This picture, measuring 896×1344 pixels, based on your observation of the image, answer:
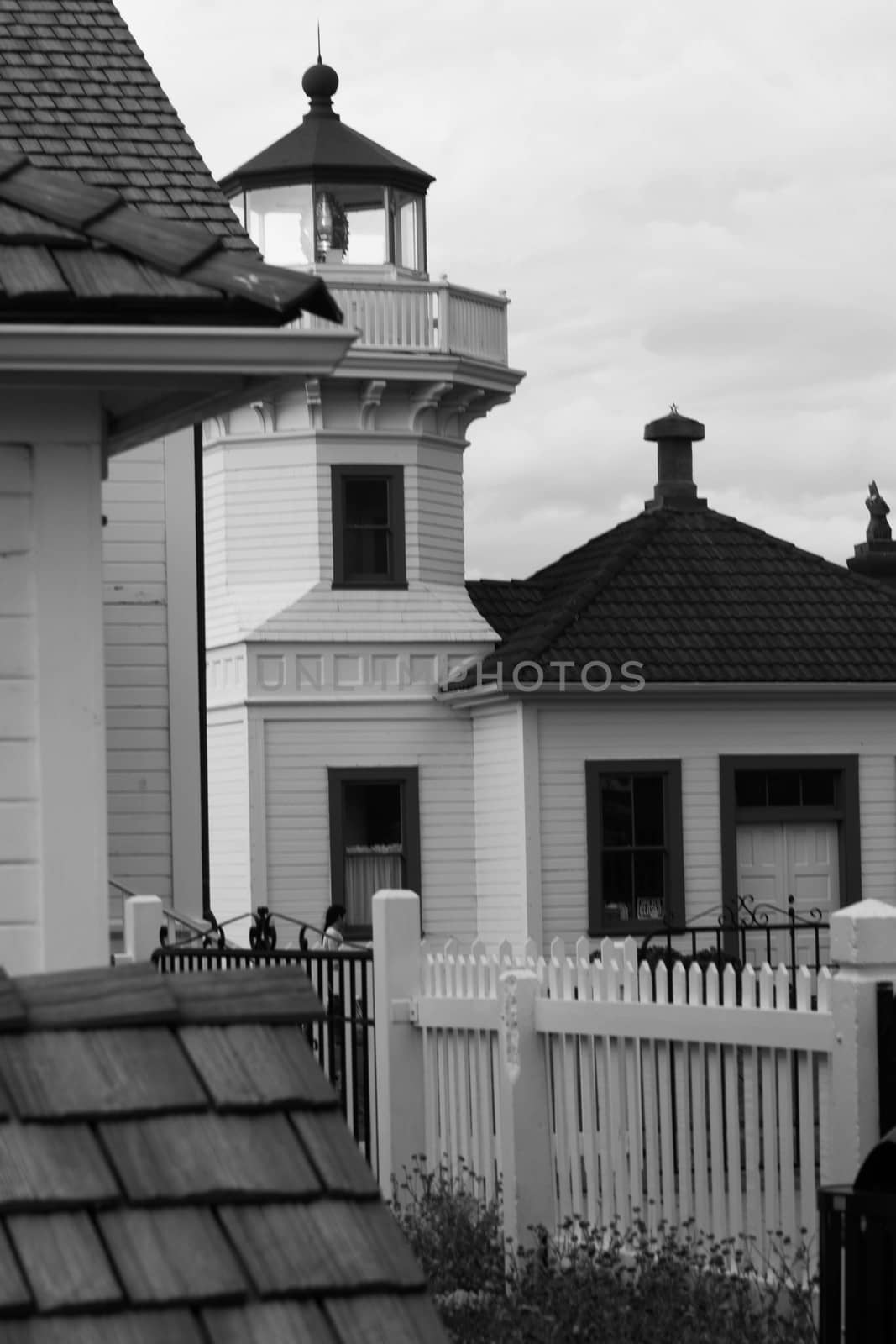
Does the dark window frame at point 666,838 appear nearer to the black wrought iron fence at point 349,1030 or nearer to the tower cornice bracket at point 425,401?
the tower cornice bracket at point 425,401

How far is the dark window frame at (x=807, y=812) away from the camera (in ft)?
89.2

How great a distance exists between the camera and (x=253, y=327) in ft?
20.1

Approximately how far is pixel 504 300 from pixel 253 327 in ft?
75.3

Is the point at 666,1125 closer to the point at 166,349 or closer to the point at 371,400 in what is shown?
the point at 166,349

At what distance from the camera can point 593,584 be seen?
90.0 ft

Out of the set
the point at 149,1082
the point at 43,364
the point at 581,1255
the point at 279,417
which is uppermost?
the point at 279,417

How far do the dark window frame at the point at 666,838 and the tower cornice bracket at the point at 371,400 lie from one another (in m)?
5.11

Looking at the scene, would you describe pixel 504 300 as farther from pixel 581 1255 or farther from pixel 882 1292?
pixel 882 1292

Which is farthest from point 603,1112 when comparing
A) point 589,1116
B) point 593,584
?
point 593,584

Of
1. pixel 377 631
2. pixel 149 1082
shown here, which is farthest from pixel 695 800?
pixel 149 1082

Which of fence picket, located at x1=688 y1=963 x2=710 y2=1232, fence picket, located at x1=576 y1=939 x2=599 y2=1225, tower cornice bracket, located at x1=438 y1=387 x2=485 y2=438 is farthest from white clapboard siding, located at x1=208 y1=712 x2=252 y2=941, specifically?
fence picket, located at x1=688 y1=963 x2=710 y2=1232

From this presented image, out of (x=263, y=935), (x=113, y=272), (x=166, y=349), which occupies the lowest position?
(x=263, y=935)

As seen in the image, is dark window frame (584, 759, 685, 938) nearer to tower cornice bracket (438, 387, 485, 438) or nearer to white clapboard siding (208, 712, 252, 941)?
white clapboard siding (208, 712, 252, 941)

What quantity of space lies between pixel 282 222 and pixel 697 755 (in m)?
8.90
